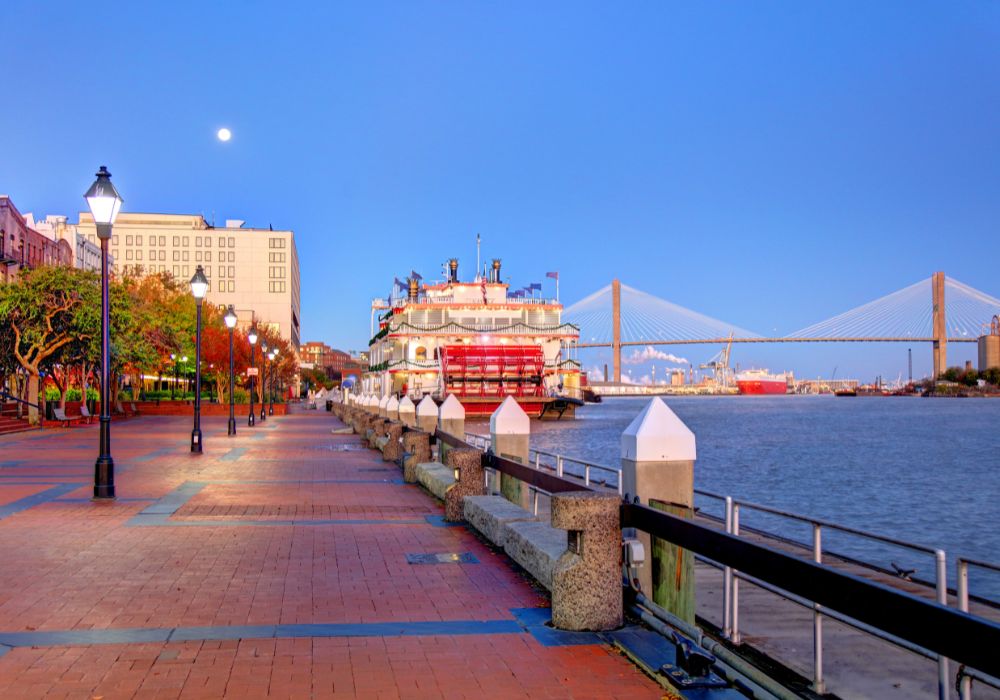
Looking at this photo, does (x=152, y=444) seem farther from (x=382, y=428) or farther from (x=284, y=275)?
(x=284, y=275)

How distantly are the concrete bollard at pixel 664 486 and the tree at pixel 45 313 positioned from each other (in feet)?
112

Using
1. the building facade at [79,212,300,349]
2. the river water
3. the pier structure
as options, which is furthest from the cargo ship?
the building facade at [79,212,300,349]

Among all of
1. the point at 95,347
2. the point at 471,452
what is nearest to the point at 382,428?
the point at 471,452

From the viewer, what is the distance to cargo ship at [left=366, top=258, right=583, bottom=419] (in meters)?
65.2

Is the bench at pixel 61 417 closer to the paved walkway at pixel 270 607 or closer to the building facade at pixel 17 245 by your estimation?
the building facade at pixel 17 245

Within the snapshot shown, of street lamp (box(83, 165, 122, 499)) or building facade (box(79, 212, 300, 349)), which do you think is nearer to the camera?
street lamp (box(83, 165, 122, 499))

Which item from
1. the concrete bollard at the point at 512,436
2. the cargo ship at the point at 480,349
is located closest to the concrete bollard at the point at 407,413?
the concrete bollard at the point at 512,436

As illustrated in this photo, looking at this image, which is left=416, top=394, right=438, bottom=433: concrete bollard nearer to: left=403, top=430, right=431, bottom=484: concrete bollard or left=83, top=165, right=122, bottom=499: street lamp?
left=403, top=430, right=431, bottom=484: concrete bollard

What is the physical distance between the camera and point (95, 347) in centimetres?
3834

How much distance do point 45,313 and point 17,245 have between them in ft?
84.8

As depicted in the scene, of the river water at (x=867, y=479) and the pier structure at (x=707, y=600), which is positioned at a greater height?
the pier structure at (x=707, y=600)

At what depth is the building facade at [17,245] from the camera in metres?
54.8

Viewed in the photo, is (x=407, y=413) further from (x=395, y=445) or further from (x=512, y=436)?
(x=512, y=436)

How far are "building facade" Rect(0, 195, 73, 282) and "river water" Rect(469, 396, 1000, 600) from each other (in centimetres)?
3153
